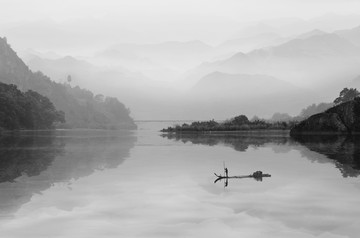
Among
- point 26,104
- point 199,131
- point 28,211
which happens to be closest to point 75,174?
point 28,211

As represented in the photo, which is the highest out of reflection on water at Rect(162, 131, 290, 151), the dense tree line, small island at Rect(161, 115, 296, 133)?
the dense tree line

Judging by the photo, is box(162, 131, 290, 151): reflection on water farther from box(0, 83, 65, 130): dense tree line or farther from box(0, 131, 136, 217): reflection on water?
box(0, 83, 65, 130): dense tree line

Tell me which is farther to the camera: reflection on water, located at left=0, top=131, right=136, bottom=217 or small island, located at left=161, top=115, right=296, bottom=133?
small island, located at left=161, top=115, right=296, bottom=133

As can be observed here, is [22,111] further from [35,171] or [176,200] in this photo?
[176,200]

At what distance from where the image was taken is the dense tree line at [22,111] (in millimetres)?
152125

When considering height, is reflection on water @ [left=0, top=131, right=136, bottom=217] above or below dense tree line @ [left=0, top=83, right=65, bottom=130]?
below

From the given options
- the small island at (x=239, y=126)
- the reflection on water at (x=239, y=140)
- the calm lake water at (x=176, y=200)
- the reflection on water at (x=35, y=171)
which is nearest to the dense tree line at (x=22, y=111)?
the small island at (x=239, y=126)

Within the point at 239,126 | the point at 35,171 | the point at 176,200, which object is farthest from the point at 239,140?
the point at 176,200

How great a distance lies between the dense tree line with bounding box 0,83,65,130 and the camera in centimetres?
15212

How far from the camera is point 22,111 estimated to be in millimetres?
162125

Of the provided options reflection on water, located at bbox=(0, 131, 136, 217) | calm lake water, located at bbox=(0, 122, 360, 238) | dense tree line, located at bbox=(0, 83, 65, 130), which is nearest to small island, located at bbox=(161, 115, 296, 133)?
dense tree line, located at bbox=(0, 83, 65, 130)

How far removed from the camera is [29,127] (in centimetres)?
16938

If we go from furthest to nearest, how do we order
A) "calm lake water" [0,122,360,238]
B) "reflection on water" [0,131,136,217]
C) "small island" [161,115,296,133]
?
"small island" [161,115,296,133] → "reflection on water" [0,131,136,217] → "calm lake water" [0,122,360,238]

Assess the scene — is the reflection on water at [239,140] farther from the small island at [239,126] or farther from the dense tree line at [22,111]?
the dense tree line at [22,111]
